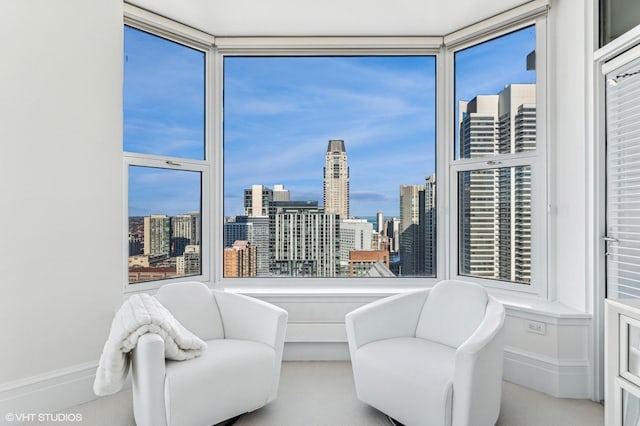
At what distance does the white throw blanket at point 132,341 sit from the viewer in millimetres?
1814

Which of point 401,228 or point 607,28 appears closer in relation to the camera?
point 607,28

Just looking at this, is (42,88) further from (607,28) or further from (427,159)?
(607,28)

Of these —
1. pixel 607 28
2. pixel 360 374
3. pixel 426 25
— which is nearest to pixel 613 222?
pixel 607 28

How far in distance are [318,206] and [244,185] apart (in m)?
0.68

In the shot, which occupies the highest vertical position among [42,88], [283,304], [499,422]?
[42,88]

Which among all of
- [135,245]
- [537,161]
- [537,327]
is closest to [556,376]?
[537,327]

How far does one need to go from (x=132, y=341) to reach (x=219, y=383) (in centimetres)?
47

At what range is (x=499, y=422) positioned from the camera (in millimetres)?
2152

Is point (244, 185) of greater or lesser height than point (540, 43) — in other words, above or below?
below

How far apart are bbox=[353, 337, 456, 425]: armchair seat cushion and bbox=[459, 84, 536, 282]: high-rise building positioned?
1097mm

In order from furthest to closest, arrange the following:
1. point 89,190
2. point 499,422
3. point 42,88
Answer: point 89,190
point 42,88
point 499,422

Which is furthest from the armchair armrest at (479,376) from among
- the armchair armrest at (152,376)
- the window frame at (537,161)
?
the armchair armrest at (152,376)

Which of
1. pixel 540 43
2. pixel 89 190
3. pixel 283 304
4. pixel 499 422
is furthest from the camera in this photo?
pixel 283 304

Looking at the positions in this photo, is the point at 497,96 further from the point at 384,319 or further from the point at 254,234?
the point at 254,234
